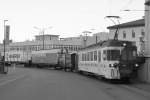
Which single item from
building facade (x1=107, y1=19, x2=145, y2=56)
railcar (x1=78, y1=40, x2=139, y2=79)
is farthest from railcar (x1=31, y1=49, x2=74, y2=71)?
railcar (x1=78, y1=40, x2=139, y2=79)

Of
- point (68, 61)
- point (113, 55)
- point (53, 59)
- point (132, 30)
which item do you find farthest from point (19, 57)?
point (113, 55)

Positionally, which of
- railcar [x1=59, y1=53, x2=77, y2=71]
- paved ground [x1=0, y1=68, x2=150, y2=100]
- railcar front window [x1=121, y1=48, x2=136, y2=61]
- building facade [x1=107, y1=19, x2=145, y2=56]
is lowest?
paved ground [x1=0, y1=68, x2=150, y2=100]

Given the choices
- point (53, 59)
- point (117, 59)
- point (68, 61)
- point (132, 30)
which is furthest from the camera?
point (132, 30)

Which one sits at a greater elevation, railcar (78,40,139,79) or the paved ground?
railcar (78,40,139,79)

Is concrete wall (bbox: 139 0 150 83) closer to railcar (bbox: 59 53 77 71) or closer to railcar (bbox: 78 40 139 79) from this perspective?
railcar (bbox: 78 40 139 79)

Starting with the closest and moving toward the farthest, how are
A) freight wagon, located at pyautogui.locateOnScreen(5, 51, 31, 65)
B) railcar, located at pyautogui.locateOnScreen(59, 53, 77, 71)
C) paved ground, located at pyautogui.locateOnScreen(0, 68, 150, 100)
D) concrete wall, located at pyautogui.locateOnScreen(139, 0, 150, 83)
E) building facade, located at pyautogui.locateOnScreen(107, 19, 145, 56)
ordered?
1. paved ground, located at pyautogui.locateOnScreen(0, 68, 150, 100)
2. concrete wall, located at pyautogui.locateOnScreen(139, 0, 150, 83)
3. railcar, located at pyautogui.locateOnScreen(59, 53, 77, 71)
4. freight wagon, located at pyautogui.locateOnScreen(5, 51, 31, 65)
5. building facade, located at pyautogui.locateOnScreen(107, 19, 145, 56)

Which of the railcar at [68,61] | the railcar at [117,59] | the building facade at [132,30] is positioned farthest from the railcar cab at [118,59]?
the building facade at [132,30]

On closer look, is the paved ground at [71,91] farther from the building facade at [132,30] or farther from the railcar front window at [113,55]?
the building facade at [132,30]

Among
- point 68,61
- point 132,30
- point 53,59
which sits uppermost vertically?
point 132,30

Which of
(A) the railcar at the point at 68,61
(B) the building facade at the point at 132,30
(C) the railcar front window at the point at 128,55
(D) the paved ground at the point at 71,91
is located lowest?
(D) the paved ground at the point at 71,91

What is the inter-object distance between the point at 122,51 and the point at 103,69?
6.47 feet

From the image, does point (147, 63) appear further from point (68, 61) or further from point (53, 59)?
point (53, 59)

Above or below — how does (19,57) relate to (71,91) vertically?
above

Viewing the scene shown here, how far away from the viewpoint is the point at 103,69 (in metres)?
22.4
